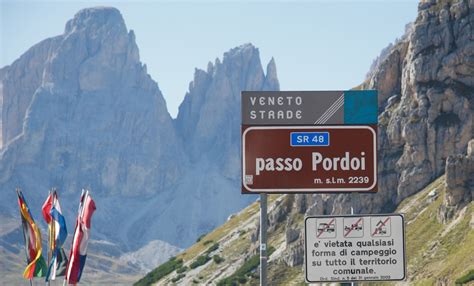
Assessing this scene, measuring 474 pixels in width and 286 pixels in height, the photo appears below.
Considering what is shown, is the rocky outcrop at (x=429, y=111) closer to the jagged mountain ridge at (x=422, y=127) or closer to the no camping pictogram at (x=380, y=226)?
the jagged mountain ridge at (x=422, y=127)

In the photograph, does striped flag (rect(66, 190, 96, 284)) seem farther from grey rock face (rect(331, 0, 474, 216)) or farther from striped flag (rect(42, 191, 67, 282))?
grey rock face (rect(331, 0, 474, 216))

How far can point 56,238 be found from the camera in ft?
167

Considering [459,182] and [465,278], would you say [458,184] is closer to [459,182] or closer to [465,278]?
[459,182]

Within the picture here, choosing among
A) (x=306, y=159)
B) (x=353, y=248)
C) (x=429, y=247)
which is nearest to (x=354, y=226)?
(x=353, y=248)

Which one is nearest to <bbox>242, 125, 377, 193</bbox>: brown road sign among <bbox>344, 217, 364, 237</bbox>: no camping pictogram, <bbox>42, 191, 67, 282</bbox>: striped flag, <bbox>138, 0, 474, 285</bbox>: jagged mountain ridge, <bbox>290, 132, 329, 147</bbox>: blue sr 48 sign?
<bbox>290, 132, 329, 147</bbox>: blue sr 48 sign

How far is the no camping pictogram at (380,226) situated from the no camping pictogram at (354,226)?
250mm

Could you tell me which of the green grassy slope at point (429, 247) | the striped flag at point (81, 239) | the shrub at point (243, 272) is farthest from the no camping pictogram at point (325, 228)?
the shrub at point (243, 272)

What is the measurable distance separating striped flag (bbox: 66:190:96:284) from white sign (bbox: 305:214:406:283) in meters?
21.7

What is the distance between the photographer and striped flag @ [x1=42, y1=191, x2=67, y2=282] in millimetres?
49062

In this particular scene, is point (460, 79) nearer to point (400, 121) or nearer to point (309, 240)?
point (400, 121)

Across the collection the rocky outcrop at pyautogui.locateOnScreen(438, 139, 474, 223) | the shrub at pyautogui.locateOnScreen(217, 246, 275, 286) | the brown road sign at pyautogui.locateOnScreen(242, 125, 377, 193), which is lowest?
the shrub at pyautogui.locateOnScreen(217, 246, 275, 286)

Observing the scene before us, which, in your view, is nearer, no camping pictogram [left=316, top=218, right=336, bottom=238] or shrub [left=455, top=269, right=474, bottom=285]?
no camping pictogram [left=316, top=218, right=336, bottom=238]

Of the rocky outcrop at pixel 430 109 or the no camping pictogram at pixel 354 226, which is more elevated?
the rocky outcrop at pixel 430 109

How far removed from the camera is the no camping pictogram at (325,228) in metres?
21.3
